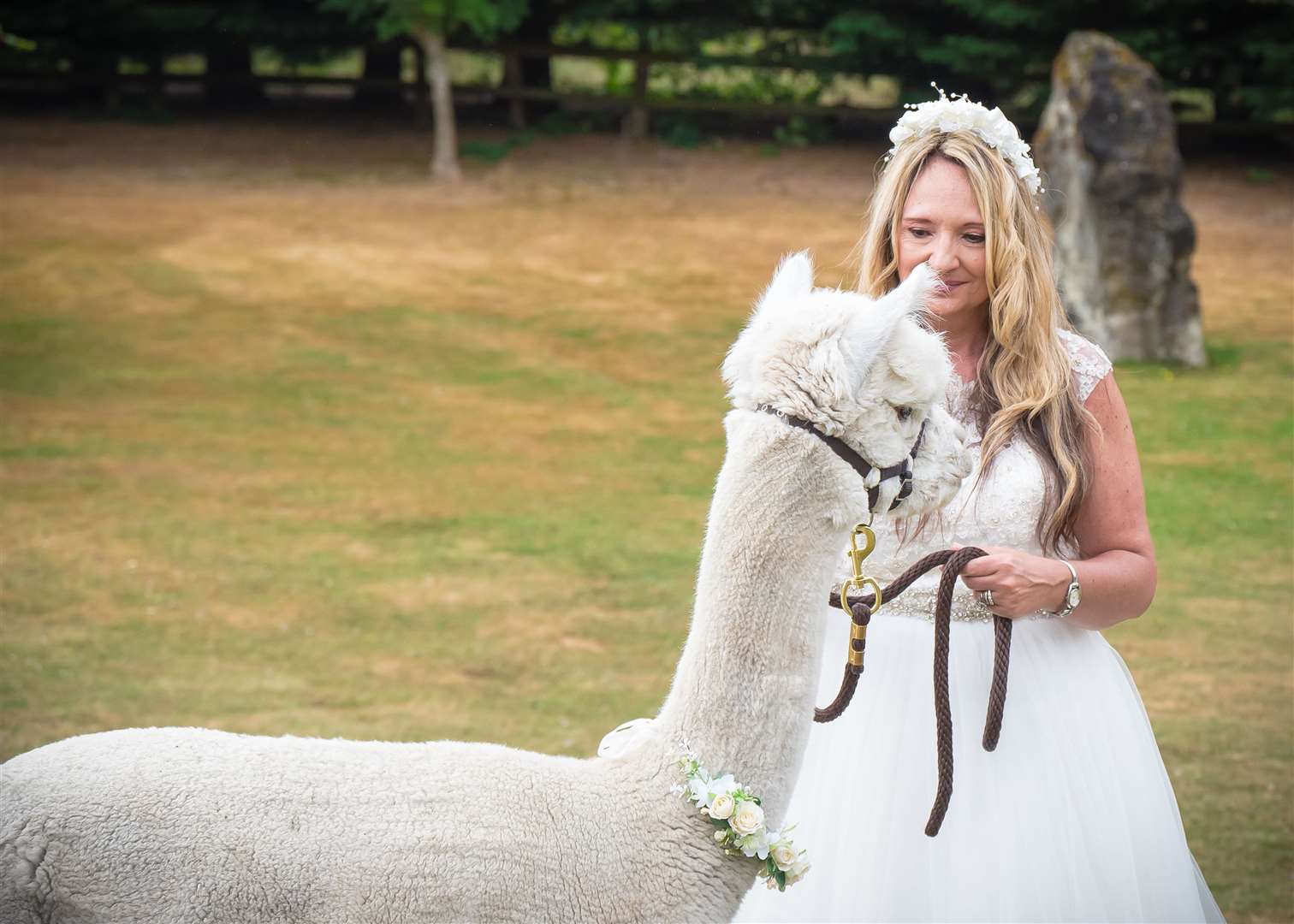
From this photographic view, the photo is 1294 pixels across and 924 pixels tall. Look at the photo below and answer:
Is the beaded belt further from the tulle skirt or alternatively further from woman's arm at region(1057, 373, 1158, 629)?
woman's arm at region(1057, 373, 1158, 629)

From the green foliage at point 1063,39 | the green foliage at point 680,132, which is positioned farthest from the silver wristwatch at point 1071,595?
the green foliage at point 680,132

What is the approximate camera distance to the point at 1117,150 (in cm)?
1142

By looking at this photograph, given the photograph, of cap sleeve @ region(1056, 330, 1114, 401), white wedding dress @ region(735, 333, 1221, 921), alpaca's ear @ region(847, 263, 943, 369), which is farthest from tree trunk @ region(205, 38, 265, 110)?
Result: alpaca's ear @ region(847, 263, 943, 369)

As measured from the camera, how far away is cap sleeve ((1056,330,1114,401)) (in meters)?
2.79

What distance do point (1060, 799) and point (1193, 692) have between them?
356 cm

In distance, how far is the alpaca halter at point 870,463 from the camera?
220cm

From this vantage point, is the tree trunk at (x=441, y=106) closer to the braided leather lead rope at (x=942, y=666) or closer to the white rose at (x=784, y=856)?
the braided leather lead rope at (x=942, y=666)

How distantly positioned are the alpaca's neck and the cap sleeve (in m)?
0.86

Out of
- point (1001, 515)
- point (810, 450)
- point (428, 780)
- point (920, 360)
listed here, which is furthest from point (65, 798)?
point (1001, 515)

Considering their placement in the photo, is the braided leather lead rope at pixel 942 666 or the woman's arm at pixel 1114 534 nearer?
the braided leather lead rope at pixel 942 666

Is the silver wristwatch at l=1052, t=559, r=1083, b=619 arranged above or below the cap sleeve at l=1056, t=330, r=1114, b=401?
below

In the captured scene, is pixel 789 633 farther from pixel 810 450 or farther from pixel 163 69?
pixel 163 69

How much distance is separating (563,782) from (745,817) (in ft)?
1.05

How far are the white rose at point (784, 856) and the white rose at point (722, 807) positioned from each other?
123mm
